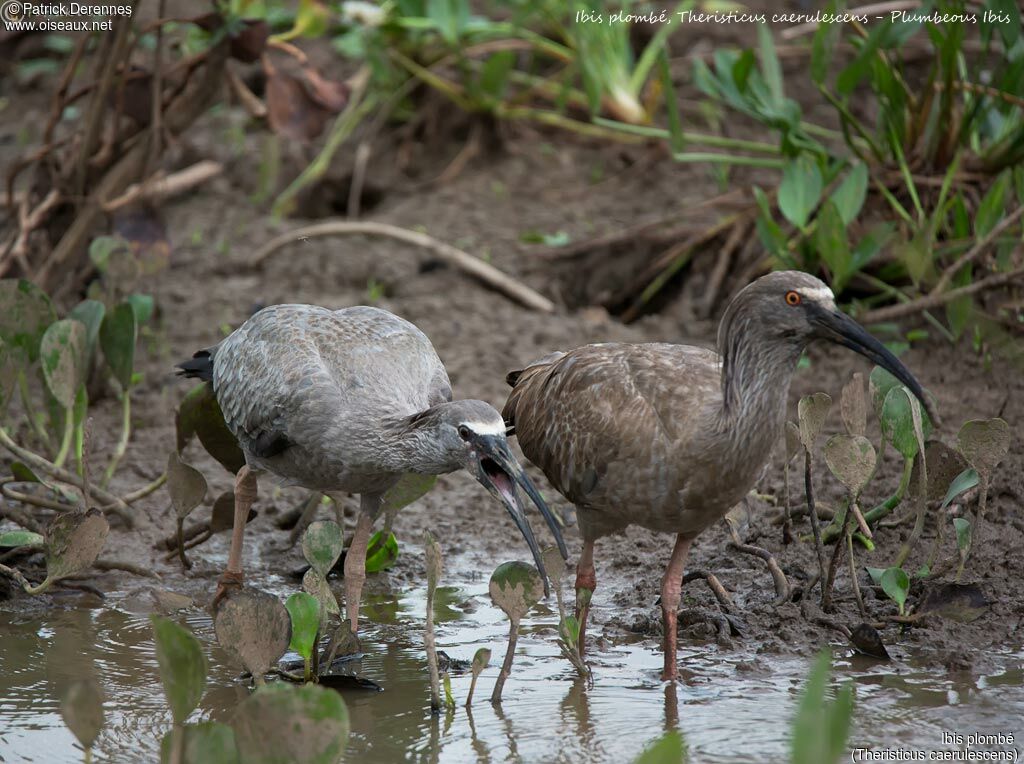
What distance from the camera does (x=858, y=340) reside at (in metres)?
4.42

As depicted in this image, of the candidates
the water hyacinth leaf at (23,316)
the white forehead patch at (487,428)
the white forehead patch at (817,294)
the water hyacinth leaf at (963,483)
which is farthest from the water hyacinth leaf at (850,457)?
the water hyacinth leaf at (23,316)

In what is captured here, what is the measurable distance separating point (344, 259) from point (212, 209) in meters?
1.58

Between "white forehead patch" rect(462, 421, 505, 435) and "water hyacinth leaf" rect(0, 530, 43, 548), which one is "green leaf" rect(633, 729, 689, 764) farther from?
"water hyacinth leaf" rect(0, 530, 43, 548)

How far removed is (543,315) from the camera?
820cm

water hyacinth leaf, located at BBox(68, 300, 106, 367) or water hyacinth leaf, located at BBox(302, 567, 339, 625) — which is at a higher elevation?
water hyacinth leaf, located at BBox(68, 300, 106, 367)

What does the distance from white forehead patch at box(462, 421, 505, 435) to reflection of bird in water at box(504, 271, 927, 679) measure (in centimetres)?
49

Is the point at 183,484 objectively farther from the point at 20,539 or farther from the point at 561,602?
the point at 561,602

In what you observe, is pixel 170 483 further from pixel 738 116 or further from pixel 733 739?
pixel 738 116

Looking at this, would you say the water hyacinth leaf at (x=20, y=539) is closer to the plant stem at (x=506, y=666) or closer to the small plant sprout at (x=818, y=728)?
the plant stem at (x=506, y=666)

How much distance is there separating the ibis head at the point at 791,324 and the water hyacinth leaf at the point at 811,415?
18.4 inches

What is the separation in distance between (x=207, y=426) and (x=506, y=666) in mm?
2102

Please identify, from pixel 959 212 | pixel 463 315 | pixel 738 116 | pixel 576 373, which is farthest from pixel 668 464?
pixel 738 116

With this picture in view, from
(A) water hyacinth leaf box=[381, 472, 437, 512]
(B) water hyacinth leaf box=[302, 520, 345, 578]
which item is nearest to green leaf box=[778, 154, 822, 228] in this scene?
(A) water hyacinth leaf box=[381, 472, 437, 512]

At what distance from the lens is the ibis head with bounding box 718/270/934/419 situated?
14.5ft
